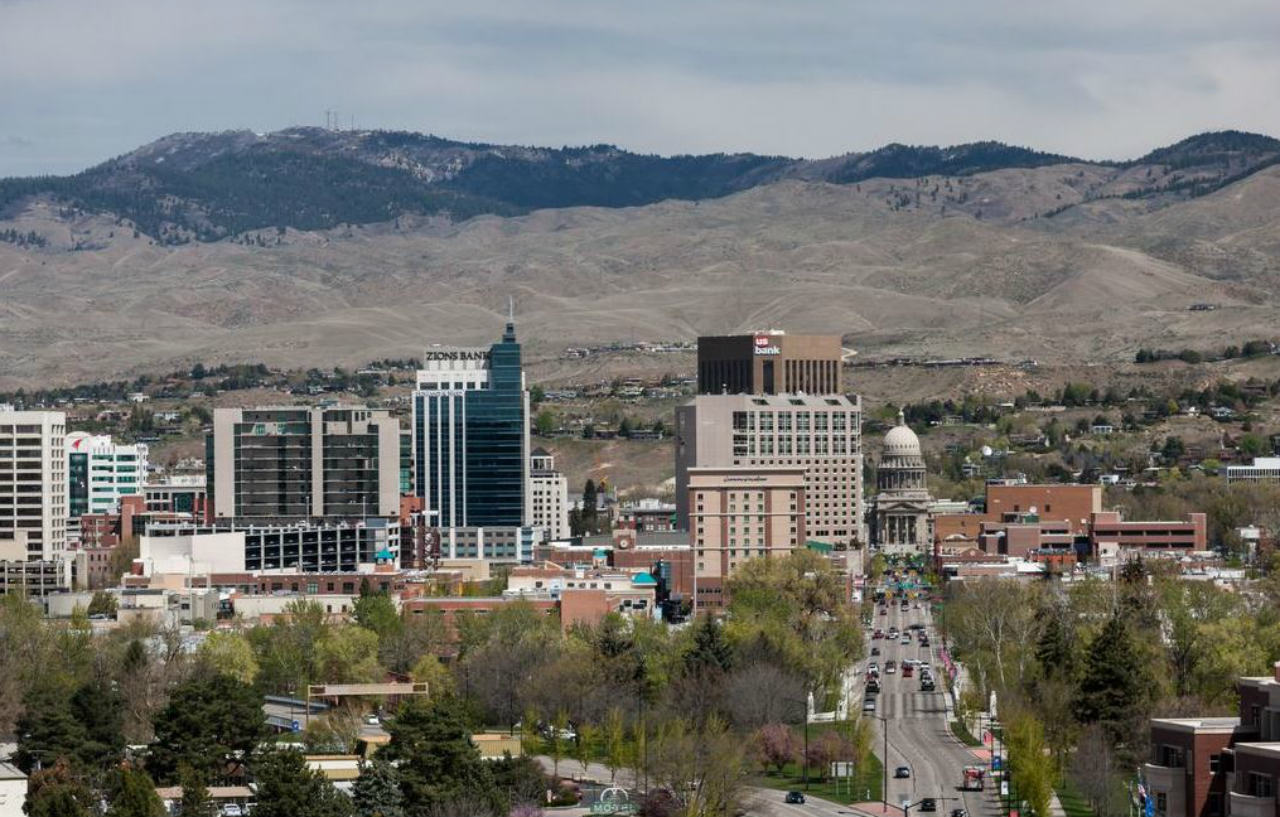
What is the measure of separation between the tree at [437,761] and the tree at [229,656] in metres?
32.3

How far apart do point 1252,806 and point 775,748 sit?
5464cm

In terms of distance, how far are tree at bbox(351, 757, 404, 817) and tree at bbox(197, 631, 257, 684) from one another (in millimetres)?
36446

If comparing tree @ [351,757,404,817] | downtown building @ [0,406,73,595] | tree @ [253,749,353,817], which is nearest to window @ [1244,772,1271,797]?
tree @ [253,749,353,817]

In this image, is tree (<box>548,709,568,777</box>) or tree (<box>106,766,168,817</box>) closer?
tree (<box>106,766,168,817</box>)

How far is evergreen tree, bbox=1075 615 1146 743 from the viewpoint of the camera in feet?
350

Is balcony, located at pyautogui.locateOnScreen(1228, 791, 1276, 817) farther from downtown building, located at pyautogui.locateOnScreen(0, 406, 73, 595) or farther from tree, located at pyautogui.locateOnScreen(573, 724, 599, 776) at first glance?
downtown building, located at pyautogui.locateOnScreen(0, 406, 73, 595)

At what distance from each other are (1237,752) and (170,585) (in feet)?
416

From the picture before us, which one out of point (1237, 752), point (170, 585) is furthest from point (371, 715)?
point (1237, 752)

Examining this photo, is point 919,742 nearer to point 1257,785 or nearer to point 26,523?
point 1257,785

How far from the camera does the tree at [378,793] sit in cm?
9312

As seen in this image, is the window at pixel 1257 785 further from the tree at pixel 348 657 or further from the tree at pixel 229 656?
the tree at pixel 348 657

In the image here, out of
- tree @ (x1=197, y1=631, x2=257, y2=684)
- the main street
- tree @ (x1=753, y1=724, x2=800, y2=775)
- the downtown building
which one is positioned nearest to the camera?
the main street

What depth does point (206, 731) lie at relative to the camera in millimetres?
105062

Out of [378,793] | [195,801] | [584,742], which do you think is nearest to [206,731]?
[378,793]
